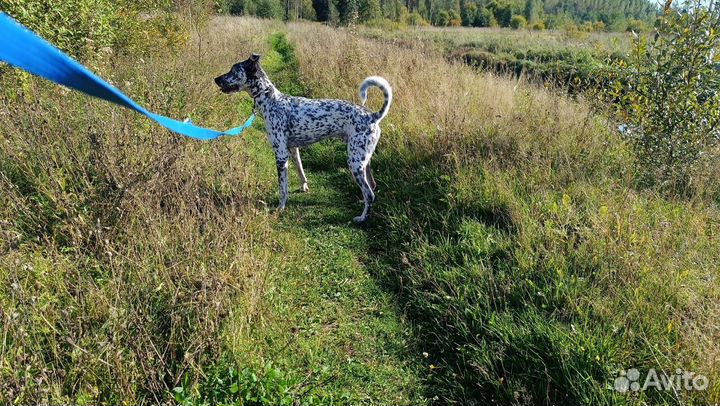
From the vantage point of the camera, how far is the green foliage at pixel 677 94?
421 cm

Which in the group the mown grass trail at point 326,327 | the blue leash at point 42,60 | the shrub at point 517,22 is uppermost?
the shrub at point 517,22

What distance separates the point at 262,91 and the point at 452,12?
4936cm

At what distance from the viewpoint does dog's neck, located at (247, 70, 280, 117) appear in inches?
184

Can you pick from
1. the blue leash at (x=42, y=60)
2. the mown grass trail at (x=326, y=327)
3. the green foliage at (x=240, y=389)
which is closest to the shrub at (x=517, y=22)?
the mown grass trail at (x=326, y=327)

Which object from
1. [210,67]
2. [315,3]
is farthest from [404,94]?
[315,3]

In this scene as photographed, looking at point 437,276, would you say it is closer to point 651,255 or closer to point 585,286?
point 585,286

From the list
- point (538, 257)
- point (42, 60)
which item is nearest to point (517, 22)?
point (538, 257)

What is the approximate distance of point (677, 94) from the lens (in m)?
4.41

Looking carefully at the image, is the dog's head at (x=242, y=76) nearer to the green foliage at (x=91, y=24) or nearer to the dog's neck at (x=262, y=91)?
the dog's neck at (x=262, y=91)

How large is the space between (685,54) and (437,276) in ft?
11.4

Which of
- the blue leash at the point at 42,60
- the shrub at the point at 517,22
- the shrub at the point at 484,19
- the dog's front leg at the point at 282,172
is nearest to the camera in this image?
the blue leash at the point at 42,60

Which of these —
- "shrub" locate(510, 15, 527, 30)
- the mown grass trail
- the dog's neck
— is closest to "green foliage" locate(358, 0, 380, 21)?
the dog's neck

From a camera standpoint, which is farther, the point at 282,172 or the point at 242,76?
the point at 282,172

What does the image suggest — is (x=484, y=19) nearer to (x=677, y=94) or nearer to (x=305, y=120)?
(x=677, y=94)
